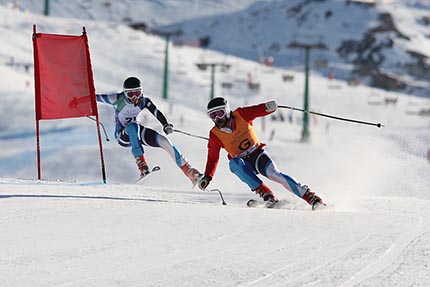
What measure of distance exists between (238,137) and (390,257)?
369 centimetres

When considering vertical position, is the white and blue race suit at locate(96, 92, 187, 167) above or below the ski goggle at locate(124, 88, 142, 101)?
below

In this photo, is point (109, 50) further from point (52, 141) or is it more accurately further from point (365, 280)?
point (365, 280)

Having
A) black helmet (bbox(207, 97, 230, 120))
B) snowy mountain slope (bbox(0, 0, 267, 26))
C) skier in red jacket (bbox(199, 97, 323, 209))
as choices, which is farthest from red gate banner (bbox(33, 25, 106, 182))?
snowy mountain slope (bbox(0, 0, 267, 26))

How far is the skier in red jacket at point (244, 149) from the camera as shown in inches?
354

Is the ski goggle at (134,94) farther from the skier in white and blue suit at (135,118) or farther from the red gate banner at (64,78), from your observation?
the red gate banner at (64,78)

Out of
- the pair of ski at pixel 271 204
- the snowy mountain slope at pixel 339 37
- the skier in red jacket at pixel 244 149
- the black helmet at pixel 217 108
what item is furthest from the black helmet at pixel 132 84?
the snowy mountain slope at pixel 339 37

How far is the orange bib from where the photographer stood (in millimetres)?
9094

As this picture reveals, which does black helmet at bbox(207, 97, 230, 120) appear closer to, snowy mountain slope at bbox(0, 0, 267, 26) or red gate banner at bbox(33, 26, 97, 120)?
red gate banner at bbox(33, 26, 97, 120)

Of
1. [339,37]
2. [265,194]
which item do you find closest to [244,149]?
[265,194]

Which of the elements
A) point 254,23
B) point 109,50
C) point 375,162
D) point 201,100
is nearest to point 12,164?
point 375,162

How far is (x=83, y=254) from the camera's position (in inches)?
217

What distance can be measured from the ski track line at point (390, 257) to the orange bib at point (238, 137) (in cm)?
254

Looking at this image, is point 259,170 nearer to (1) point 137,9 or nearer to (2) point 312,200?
(2) point 312,200

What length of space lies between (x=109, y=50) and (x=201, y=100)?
946 cm
